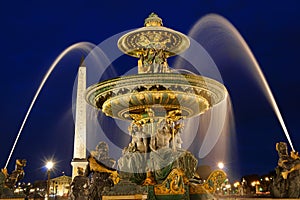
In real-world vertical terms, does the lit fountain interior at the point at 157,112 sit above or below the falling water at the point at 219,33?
below

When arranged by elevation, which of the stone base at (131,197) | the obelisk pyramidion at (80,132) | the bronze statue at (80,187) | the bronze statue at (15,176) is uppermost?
the obelisk pyramidion at (80,132)

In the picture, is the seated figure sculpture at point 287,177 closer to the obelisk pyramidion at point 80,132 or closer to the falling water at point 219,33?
the falling water at point 219,33

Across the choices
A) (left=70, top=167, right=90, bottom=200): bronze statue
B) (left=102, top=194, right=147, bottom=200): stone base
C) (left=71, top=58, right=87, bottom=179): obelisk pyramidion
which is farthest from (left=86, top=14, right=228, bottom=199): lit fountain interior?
(left=71, top=58, right=87, bottom=179): obelisk pyramidion

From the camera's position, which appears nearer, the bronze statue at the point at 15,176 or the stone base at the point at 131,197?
the stone base at the point at 131,197

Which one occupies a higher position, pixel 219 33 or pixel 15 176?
pixel 219 33

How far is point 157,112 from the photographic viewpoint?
10.7m

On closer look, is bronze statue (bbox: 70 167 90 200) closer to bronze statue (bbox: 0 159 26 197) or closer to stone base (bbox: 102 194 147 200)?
bronze statue (bbox: 0 159 26 197)

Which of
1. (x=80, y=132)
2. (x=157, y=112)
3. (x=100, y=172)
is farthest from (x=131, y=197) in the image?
(x=80, y=132)

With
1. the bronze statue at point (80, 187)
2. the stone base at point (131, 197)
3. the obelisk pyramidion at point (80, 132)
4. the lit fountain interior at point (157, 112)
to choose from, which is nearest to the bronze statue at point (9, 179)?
the bronze statue at point (80, 187)

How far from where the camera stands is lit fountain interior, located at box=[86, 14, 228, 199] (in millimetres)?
9164

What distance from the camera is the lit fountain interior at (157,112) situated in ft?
30.1

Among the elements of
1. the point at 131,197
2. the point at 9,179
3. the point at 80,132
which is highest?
the point at 80,132

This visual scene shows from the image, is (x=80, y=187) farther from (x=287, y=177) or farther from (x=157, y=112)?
(x=287, y=177)

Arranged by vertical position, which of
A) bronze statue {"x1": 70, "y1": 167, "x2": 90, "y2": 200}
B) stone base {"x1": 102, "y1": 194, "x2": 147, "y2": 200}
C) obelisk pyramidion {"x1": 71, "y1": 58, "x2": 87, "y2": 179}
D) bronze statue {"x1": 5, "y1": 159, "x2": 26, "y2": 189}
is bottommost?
stone base {"x1": 102, "y1": 194, "x2": 147, "y2": 200}
